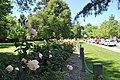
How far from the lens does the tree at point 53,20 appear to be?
5815 cm

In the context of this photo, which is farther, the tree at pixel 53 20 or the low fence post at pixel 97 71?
the tree at pixel 53 20

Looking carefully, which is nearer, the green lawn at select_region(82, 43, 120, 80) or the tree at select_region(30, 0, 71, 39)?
the green lawn at select_region(82, 43, 120, 80)

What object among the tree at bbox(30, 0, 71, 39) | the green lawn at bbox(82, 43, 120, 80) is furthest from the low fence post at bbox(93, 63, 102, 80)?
the tree at bbox(30, 0, 71, 39)

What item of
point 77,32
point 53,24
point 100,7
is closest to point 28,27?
point 100,7

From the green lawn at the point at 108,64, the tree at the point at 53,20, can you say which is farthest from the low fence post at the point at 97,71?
the tree at the point at 53,20

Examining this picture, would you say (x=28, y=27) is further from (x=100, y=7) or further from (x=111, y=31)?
(x=111, y=31)

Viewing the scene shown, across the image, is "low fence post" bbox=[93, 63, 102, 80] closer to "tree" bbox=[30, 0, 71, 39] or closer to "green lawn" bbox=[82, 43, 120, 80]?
→ "green lawn" bbox=[82, 43, 120, 80]

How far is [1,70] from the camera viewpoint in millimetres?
4363

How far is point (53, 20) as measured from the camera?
192 feet

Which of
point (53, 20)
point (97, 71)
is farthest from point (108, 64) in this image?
point (53, 20)

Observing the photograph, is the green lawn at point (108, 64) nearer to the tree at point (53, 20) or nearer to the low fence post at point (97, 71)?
the low fence post at point (97, 71)

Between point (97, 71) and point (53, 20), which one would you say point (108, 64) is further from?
point (53, 20)

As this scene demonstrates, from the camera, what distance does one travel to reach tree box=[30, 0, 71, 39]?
58153 millimetres

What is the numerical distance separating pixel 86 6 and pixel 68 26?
177ft
